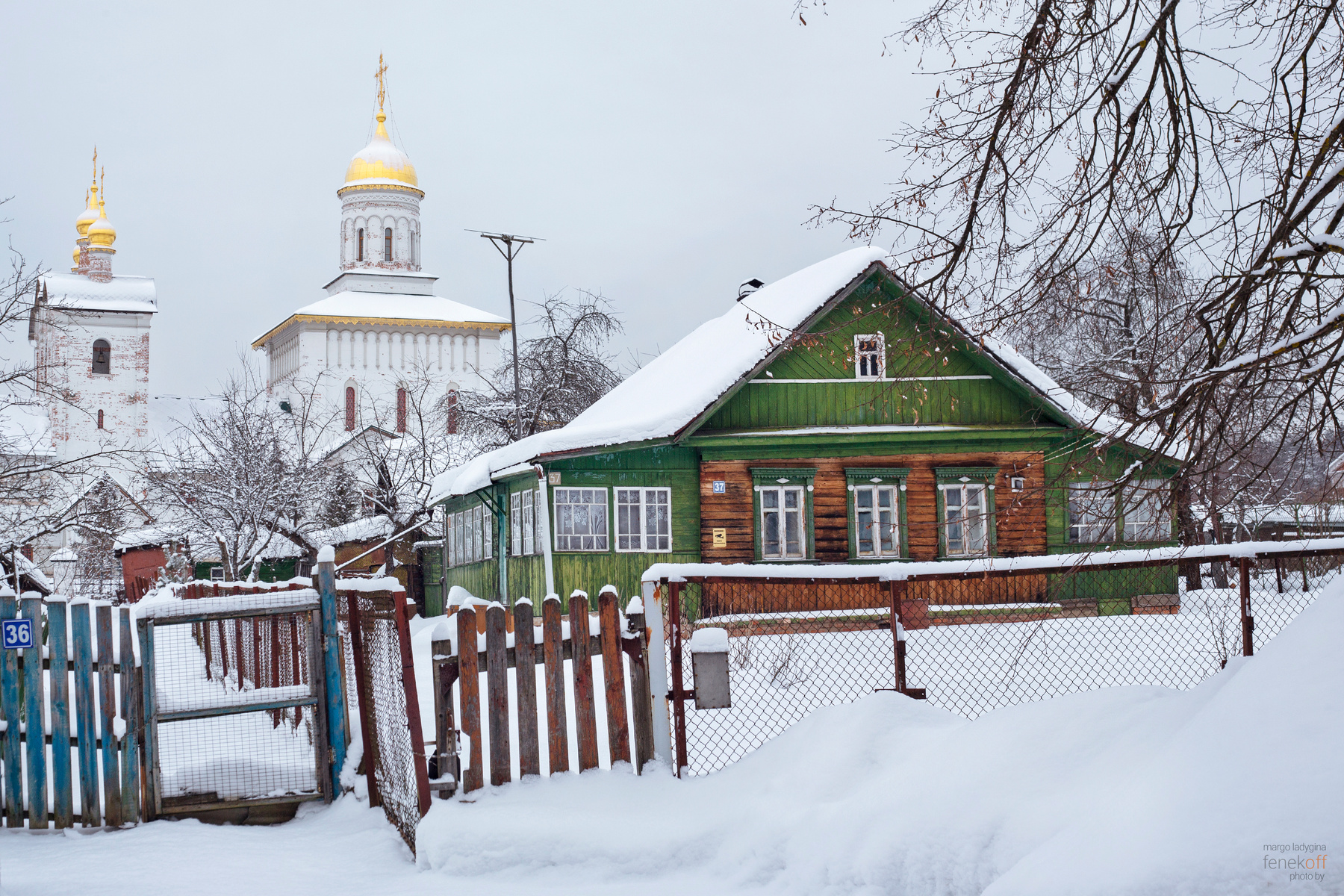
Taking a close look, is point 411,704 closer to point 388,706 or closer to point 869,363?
point 388,706

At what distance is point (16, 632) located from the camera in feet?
24.3

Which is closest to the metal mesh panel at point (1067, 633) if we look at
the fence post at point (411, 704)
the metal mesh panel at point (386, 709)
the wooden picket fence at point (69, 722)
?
the fence post at point (411, 704)

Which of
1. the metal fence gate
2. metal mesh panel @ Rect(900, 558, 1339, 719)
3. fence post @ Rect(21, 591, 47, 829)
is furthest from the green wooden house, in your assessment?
fence post @ Rect(21, 591, 47, 829)

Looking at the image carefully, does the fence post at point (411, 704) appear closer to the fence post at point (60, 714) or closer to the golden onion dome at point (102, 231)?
the fence post at point (60, 714)

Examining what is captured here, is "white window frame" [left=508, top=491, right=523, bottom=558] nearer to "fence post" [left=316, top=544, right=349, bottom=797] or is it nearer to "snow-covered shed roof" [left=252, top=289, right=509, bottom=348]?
"fence post" [left=316, top=544, right=349, bottom=797]

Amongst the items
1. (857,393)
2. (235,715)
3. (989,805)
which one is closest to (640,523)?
(857,393)

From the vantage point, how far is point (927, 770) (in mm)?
5520

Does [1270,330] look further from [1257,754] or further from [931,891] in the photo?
[931,891]

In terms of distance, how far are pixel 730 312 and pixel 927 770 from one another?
2009cm

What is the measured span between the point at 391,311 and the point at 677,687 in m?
64.2

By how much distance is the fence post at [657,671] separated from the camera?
23.1 ft

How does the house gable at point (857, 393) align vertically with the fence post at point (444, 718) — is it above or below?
above

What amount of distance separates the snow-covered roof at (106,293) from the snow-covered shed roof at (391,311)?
8155mm

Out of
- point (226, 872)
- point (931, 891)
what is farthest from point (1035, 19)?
point (226, 872)
